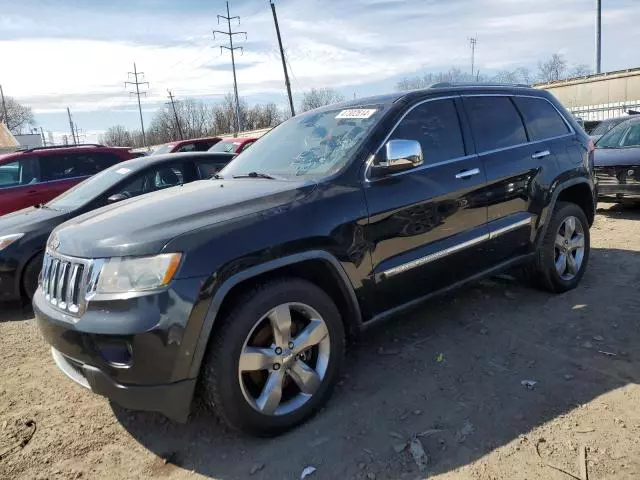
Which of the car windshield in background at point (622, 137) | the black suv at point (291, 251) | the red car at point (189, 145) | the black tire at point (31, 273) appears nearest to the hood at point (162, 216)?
the black suv at point (291, 251)

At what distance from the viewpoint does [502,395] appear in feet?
10.4

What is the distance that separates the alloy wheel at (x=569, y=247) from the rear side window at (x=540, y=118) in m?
0.81

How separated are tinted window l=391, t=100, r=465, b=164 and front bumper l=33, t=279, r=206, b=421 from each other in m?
1.91

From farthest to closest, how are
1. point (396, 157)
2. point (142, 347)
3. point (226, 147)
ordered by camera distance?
1. point (226, 147)
2. point (396, 157)
3. point (142, 347)

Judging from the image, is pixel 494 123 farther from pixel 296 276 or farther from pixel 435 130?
pixel 296 276

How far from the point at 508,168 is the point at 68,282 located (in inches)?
128

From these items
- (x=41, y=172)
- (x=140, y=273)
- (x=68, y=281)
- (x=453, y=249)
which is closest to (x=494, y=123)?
(x=453, y=249)

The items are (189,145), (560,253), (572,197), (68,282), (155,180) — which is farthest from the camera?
(189,145)

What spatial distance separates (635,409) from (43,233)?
17.6 feet

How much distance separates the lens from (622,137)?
8695 mm

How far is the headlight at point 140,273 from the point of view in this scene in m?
2.49

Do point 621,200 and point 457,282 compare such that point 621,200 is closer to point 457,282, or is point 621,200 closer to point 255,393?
point 457,282

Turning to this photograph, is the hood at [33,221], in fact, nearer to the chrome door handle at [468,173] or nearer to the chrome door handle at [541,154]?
the chrome door handle at [468,173]

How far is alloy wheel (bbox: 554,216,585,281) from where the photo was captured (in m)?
4.77
